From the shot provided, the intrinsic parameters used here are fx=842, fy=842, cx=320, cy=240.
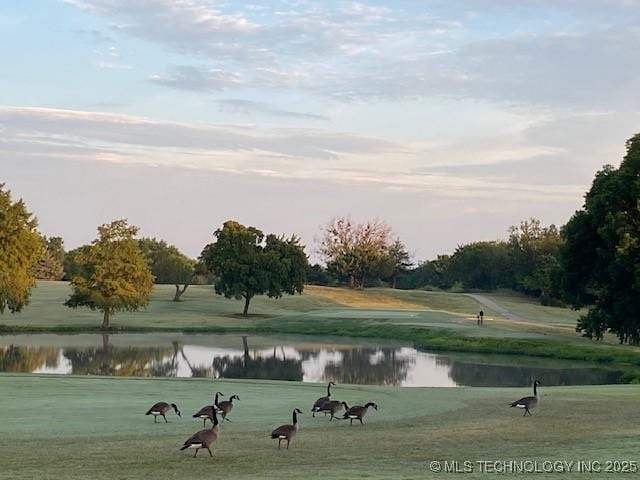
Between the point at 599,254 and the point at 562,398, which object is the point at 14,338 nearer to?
the point at 599,254

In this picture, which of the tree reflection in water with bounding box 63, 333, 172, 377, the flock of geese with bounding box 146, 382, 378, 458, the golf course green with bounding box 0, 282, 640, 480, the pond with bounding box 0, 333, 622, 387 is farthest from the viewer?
the tree reflection in water with bounding box 63, 333, 172, 377

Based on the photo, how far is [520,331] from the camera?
70.6 metres

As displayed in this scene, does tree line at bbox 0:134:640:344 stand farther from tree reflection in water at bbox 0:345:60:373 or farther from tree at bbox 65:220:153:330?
tree reflection in water at bbox 0:345:60:373

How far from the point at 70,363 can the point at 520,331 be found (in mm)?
37475

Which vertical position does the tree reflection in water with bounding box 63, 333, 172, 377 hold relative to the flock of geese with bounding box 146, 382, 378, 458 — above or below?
below

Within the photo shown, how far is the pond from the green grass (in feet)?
12.0

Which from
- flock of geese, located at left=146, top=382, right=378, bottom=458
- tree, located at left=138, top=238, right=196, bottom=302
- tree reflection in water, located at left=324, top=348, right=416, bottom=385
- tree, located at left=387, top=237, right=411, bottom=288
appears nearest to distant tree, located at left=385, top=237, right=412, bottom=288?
tree, located at left=387, top=237, right=411, bottom=288

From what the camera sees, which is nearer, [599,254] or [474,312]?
[599,254]

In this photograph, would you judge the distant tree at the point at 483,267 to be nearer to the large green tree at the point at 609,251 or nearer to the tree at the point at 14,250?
the large green tree at the point at 609,251

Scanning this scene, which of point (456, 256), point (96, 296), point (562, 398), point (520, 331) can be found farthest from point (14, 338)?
point (456, 256)

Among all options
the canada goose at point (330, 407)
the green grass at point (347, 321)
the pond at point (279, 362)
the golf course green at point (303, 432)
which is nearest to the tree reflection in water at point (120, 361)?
the pond at point (279, 362)

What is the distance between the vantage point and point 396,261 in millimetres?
155375

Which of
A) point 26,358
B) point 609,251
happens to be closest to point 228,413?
point 26,358

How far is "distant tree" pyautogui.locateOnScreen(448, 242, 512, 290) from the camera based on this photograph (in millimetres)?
142250
